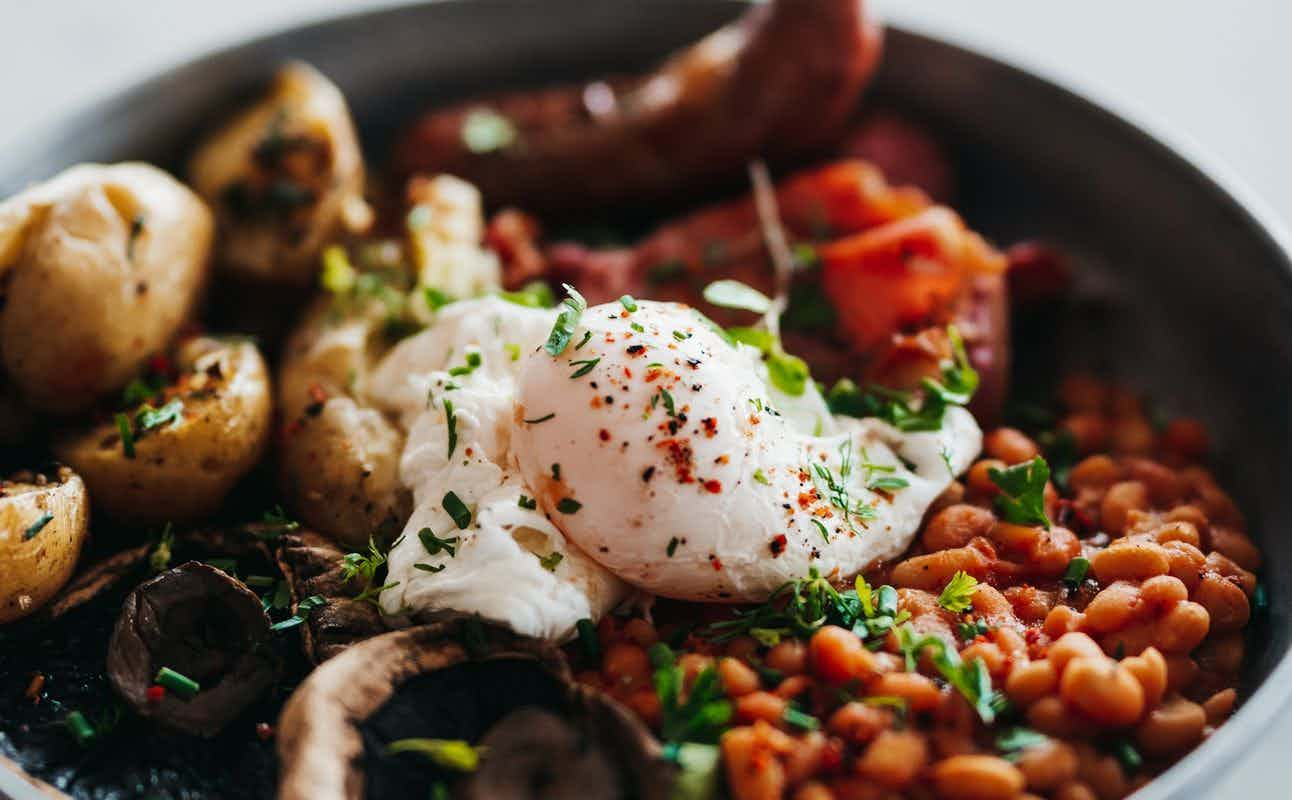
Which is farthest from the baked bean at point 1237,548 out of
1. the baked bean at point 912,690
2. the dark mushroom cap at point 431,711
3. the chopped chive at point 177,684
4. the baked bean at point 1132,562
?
the chopped chive at point 177,684

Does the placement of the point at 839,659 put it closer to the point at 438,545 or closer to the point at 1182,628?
the point at 1182,628

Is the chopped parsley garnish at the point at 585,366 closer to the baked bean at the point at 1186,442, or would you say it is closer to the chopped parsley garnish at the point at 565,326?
the chopped parsley garnish at the point at 565,326

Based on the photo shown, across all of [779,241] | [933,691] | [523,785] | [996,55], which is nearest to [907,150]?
[996,55]

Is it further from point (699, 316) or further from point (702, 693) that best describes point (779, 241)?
point (702, 693)

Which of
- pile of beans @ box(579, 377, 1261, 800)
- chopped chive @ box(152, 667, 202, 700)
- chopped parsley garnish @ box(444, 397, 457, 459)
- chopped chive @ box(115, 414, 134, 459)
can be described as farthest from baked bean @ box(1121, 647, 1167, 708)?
chopped chive @ box(115, 414, 134, 459)

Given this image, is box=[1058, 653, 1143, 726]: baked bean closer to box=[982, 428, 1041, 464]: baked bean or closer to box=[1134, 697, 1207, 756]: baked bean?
box=[1134, 697, 1207, 756]: baked bean

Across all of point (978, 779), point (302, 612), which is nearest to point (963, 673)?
point (978, 779)
